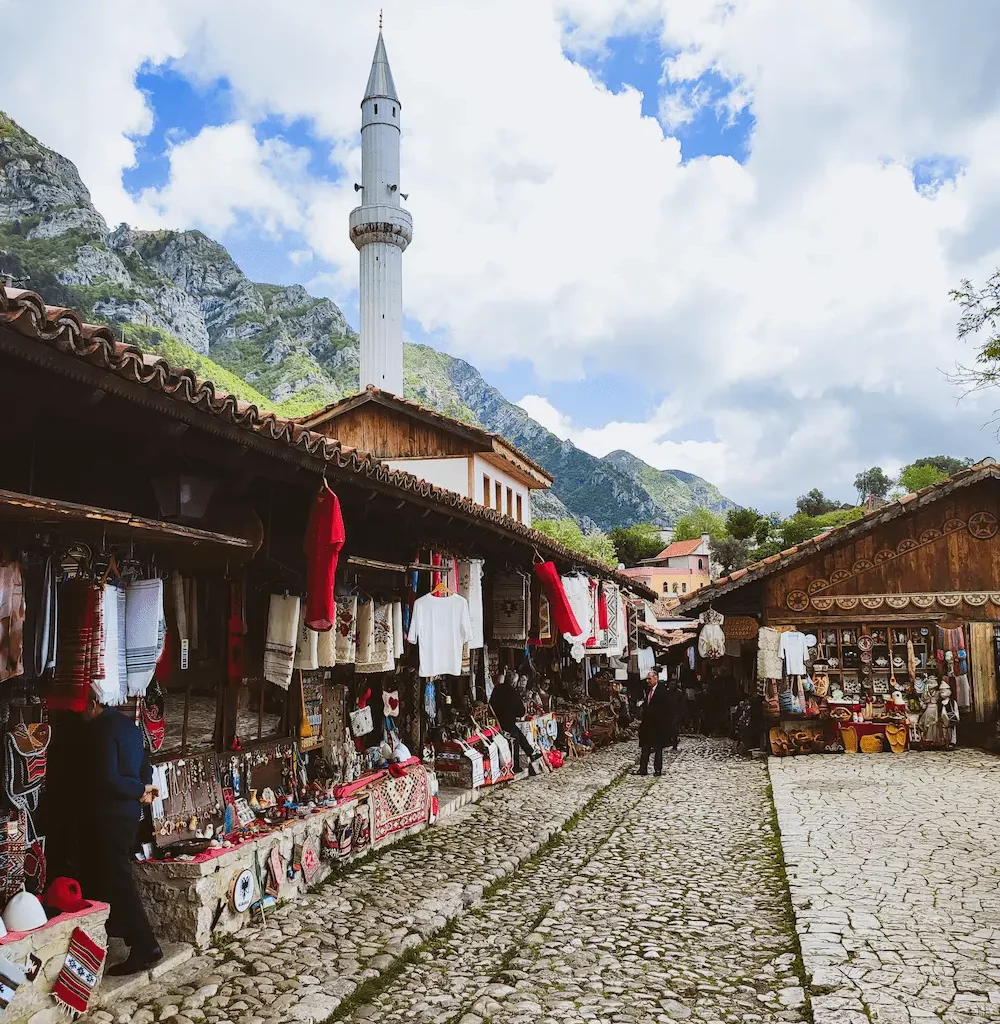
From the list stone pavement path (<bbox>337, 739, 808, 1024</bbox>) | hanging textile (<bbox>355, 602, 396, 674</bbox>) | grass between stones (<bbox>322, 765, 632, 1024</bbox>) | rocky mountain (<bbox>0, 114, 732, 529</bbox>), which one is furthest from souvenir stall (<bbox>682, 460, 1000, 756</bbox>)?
rocky mountain (<bbox>0, 114, 732, 529</bbox>)

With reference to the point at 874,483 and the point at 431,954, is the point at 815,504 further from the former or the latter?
the point at 431,954

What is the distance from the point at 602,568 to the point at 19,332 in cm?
1377

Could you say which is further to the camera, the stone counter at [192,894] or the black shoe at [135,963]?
the stone counter at [192,894]

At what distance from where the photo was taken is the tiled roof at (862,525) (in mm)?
15758

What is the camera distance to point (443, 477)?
76.2 feet

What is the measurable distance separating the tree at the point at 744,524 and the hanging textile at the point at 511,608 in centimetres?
6775

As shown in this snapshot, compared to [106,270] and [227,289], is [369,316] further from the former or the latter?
[227,289]

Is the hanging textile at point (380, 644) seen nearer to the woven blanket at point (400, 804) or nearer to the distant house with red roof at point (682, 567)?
the woven blanket at point (400, 804)

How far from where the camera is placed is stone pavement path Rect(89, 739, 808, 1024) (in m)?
4.89

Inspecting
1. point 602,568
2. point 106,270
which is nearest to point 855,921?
point 602,568

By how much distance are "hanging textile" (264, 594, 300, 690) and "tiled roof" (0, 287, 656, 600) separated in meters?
1.27

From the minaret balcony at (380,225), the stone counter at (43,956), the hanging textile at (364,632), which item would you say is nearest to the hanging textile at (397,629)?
the hanging textile at (364,632)

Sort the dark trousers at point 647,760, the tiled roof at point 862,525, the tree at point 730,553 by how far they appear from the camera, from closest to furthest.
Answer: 1. the dark trousers at point 647,760
2. the tiled roof at point 862,525
3. the tree at point 730,553

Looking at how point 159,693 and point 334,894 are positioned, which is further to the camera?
point 334,894
